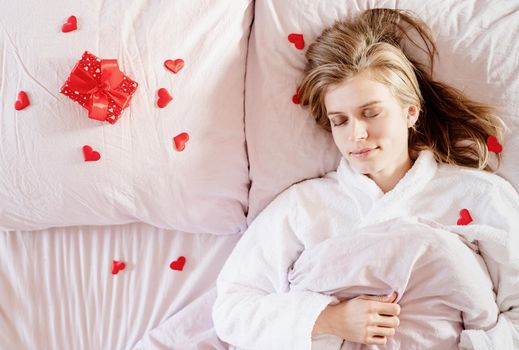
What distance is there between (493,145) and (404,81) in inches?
9.7

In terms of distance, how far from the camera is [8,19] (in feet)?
4.15

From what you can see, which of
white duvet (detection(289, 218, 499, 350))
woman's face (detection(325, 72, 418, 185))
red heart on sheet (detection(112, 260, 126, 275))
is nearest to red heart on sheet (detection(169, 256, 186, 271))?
red heart on sheet (detection(112, 260, 126, 275))

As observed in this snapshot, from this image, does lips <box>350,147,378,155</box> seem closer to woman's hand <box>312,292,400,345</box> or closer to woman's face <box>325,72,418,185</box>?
woman's face <box>325,72,418,185</box>

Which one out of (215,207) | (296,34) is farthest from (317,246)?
(296,34)

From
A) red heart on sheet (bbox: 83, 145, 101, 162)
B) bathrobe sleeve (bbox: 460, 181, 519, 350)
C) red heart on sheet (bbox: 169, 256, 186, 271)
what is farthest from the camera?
red heart on sheet (bbox: 169, 256, 186, 271)

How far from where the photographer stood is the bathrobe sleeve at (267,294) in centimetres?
110

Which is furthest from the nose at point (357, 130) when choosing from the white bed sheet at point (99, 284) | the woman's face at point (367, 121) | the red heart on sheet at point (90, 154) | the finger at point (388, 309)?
the red heart on sheet at point (90, 154)

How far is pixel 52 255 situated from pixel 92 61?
530 mm

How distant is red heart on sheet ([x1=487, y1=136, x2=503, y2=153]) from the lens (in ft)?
3.86

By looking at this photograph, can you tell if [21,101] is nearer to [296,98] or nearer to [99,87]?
[99,87]

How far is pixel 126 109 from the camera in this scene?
4.11ft

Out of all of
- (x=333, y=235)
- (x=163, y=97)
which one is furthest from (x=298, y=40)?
(x=333, y=235)

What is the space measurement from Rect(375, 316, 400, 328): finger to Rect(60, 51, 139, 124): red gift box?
73cm

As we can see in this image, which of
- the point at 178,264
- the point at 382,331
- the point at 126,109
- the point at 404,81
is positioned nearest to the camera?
the point at 382,331
